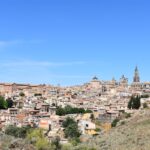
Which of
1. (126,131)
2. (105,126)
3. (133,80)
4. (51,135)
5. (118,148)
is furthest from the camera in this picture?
(133,80)

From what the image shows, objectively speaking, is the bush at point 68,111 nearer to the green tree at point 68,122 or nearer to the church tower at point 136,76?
the green tree at point 68,122

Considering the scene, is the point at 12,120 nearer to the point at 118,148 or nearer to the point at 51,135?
the point at 51,135

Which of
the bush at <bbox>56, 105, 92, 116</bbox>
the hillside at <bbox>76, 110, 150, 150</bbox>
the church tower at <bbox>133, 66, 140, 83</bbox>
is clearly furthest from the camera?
the church tower at <bbox>133, 66, 140, 83</bbox>

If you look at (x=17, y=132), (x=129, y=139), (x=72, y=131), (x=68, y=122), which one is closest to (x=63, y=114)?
(x=68, y=122)

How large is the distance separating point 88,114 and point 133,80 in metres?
Result: 61.9

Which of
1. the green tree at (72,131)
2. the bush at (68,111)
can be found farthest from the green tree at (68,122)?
the bush at (68,111)

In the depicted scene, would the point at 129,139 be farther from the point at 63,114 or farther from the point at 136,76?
the point at 136,76

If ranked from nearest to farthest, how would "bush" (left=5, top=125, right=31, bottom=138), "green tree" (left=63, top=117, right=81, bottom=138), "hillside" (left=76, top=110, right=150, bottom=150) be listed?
"hillside" (left=76, top=110, right=150, bottom=150) < "bush" (left=5, top=125, right=31, bottom=138) < "green tree" (left=63, top=117, right=81, bottom=138)

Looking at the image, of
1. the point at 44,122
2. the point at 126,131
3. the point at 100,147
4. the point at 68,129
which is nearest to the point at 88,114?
the point at 44,122

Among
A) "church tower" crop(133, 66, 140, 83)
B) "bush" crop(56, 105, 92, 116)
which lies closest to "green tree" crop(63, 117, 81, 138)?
"bush" crop(56, 105, 92, 116)

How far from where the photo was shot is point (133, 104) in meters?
65.1

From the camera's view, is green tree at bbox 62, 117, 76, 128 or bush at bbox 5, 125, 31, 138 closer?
bush at bbox 5, 125, 31, 138

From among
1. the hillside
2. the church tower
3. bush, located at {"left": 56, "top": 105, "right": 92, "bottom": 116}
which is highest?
the church tower

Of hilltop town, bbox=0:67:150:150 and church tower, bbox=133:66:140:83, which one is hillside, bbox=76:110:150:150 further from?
church tower, bbox=133:66:140:83
